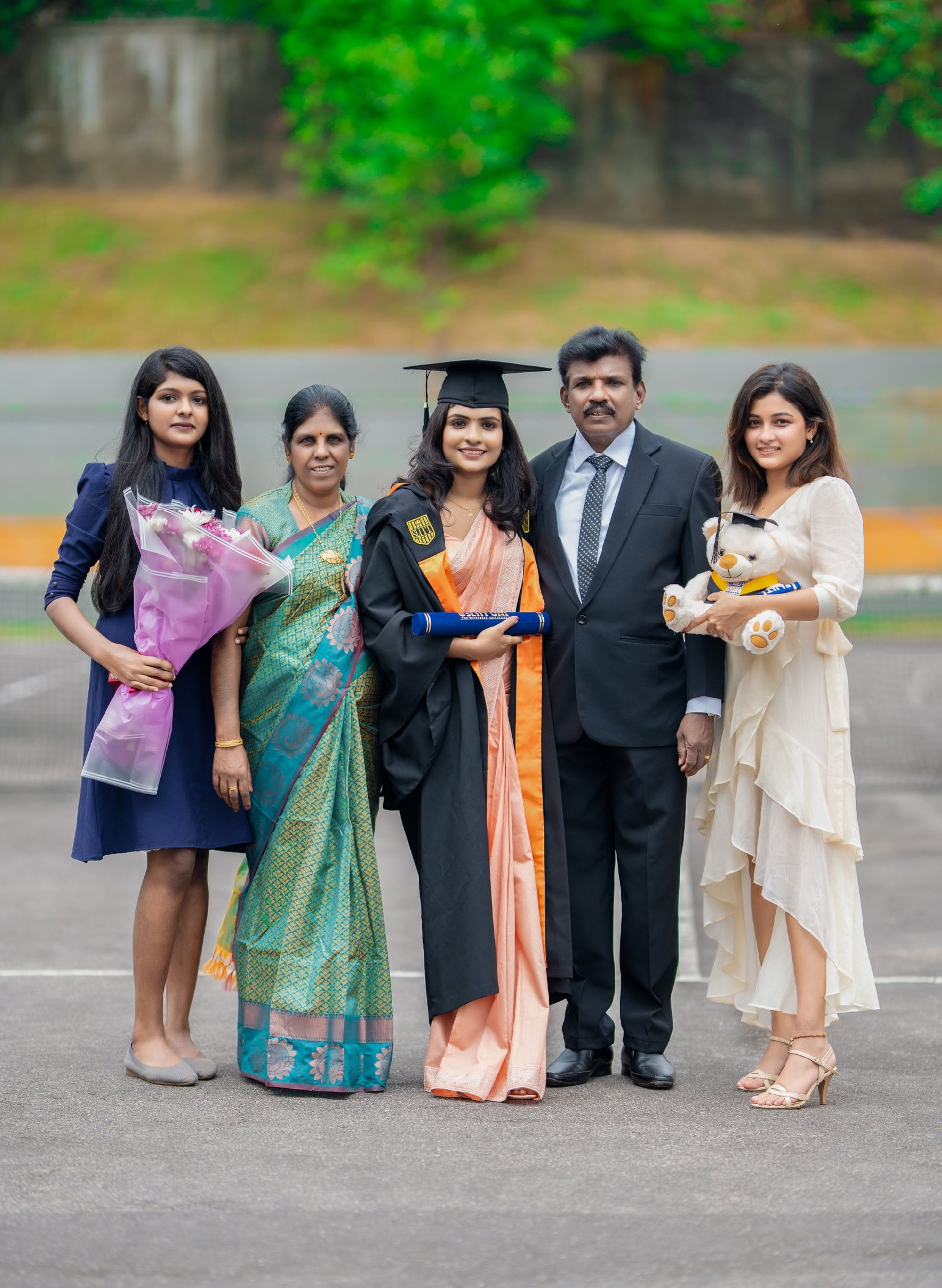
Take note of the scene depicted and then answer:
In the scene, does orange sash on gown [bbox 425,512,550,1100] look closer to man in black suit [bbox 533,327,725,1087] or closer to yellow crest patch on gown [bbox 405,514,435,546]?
yellow crest patch on gown [bbox 405,514,435,546]

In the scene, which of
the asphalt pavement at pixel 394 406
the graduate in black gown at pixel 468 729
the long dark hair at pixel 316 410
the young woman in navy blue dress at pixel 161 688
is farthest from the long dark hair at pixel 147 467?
the asphalt pavement at pixel 394 406

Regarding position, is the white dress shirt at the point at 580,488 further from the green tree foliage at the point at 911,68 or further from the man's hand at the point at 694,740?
the green tree foliage at the point at 911,68

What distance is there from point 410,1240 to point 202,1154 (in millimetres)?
738

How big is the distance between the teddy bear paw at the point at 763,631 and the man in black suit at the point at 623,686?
0.94 ft

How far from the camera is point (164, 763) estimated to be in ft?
14.2

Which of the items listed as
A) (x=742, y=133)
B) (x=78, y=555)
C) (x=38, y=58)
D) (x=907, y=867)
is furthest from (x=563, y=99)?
(x=78, y=555)

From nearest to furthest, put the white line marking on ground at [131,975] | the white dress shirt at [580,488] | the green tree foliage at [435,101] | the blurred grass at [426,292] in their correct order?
the white dress shirt at [580,488]
the white line marking on ground at [131,975]
the green tree foliage at [435,101]
the blurred grass at [426,292]

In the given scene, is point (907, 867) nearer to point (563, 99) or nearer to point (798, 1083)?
point (798, 1083)

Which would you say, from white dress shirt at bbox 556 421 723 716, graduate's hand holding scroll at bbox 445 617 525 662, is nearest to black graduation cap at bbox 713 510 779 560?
white dress shirt at bbox 556 421 723 716

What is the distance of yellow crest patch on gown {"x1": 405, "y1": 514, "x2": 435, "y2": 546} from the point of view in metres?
4.32

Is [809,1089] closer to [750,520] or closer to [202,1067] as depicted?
[750,520]

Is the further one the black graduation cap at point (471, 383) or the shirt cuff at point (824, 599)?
the black graduation cap at point (471, 383)

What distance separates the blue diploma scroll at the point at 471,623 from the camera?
428 centimetres

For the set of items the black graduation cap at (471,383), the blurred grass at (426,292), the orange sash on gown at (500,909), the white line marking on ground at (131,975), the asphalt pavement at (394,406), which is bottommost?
the white line marking on ground at (131,975)
